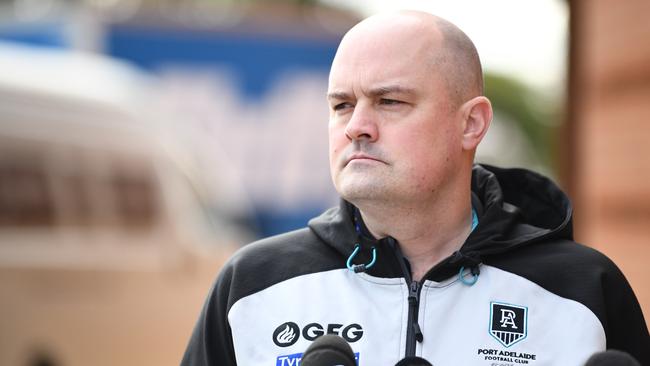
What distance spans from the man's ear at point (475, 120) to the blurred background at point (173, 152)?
0.53m

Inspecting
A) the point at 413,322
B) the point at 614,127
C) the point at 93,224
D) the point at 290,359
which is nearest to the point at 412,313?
the point at 413,322

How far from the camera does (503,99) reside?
48.6 meters

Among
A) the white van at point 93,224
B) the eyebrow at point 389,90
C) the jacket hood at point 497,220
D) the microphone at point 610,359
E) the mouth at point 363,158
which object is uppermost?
the eyebrow at point 389,90

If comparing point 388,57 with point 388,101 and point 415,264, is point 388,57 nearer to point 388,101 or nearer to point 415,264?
point 388,101

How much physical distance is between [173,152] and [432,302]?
21.7 feet

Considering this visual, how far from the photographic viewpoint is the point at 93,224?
28.7 ft

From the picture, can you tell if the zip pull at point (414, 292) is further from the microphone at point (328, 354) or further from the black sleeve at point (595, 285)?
the microphone at point (328, 354)

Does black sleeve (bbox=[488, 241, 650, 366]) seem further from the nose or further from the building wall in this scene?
the building wall

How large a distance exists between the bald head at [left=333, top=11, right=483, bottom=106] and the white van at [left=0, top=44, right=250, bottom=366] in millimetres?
5973

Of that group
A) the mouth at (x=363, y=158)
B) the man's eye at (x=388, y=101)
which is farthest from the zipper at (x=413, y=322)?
the man's eye at (x=388, y=101)

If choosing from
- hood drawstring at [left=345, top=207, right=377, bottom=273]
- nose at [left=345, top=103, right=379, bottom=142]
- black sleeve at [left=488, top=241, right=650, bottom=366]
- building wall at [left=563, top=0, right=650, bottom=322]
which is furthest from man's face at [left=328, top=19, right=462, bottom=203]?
building wall at [left=563, top=0, right=650, bottom=322]

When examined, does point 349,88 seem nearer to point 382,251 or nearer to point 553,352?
point 382,251

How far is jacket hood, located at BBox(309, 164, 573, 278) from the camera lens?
9.05 ft

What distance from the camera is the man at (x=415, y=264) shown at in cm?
265
